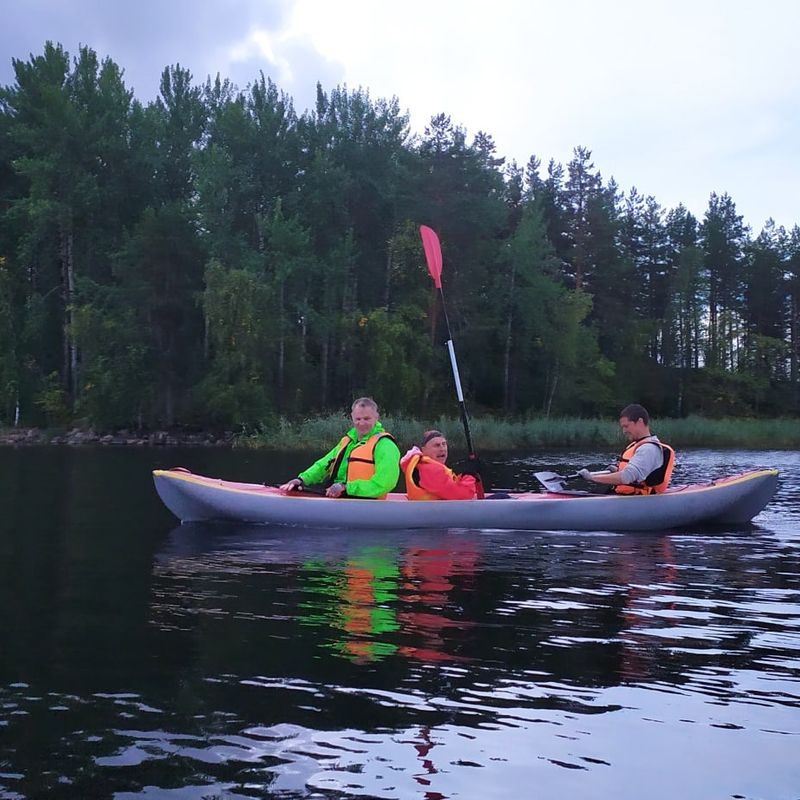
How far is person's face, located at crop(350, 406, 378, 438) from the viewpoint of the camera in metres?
8.50

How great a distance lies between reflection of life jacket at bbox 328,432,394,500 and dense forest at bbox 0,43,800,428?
20974mm

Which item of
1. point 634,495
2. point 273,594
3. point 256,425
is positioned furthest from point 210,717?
point 256,425

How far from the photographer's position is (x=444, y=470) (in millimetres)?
8891

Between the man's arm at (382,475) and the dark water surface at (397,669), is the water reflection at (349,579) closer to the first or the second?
the dark water surface at (397,669)

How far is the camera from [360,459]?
8.84 metres

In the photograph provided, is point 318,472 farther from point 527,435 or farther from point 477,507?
point 527,435

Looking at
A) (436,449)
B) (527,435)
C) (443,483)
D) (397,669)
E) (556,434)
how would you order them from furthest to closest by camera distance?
(556,434), (527,435), (443,483), (436,449), (397,669)

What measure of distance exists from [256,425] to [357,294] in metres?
8.28

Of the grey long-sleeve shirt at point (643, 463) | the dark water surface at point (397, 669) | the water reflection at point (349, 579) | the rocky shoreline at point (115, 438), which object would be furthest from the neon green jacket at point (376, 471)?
the rocky shoreline at point (115, 438)

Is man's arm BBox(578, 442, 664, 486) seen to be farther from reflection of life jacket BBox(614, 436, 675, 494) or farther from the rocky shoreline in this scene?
the rocky shoreline

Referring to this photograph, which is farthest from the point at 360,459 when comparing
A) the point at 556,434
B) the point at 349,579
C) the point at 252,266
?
the point at 252,266

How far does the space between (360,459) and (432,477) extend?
672mm

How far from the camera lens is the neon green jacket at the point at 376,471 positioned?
341 inches

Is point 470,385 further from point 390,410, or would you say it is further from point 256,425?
point 256,425
